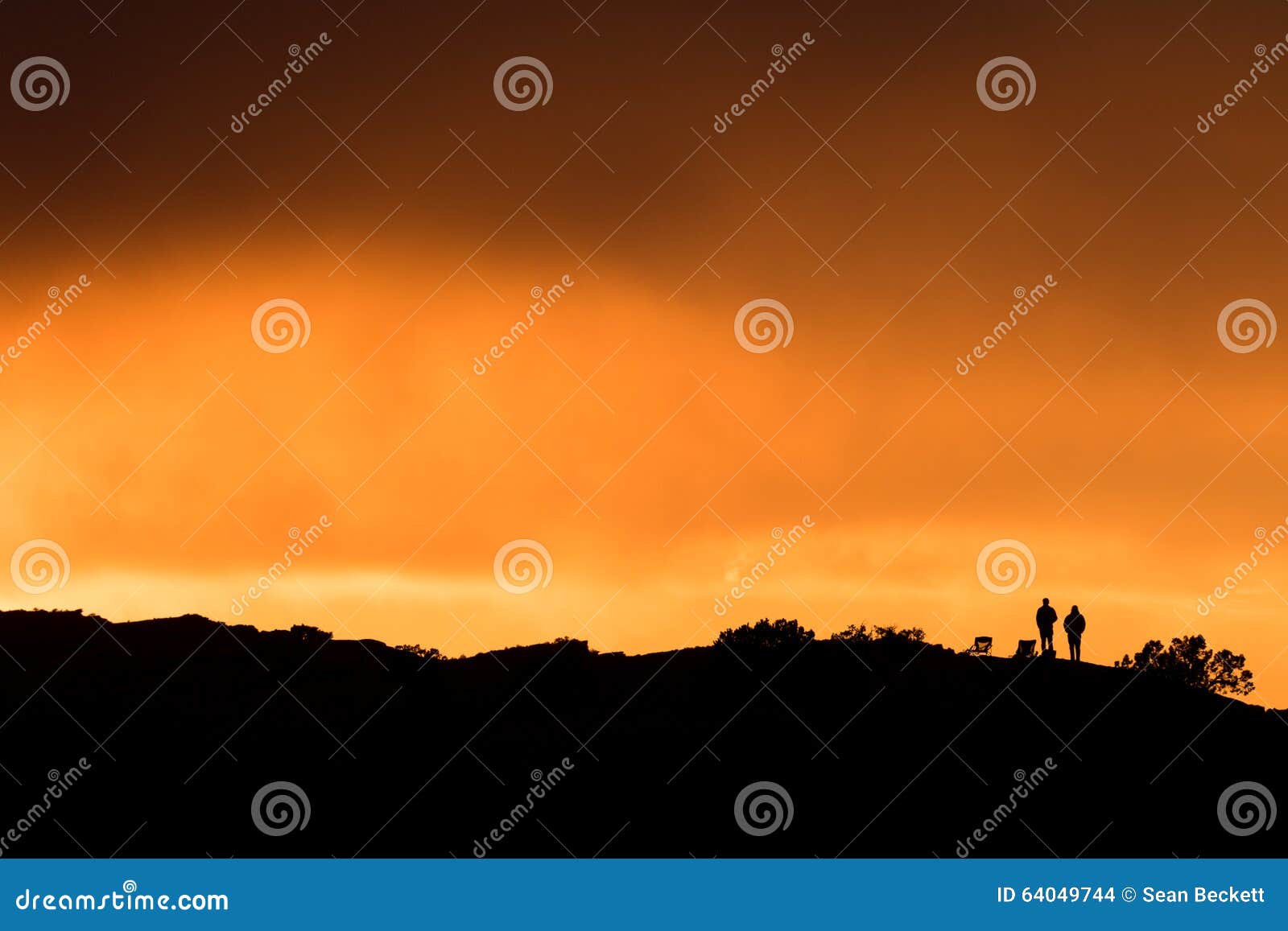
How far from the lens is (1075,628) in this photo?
48156 millimetres

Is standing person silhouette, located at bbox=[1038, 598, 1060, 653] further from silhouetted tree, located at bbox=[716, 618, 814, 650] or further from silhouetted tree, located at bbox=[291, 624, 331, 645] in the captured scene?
silhouetted tree, located at bbox=[291, 624, 331, 645]

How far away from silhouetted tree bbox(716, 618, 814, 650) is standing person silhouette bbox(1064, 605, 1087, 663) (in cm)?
1547

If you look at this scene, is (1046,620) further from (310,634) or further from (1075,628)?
(310,634)

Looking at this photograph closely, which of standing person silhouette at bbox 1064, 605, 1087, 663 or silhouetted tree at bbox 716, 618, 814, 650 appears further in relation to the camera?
silhouetted tree at bbox 716, 618, 814, 650

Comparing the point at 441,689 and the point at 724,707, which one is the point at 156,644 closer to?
the point at 441,689

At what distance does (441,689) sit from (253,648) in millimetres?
13526

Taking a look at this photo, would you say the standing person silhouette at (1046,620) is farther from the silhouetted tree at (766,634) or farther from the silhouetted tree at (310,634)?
the silhouetted tree at (310,634)

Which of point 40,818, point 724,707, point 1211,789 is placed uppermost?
point 1211,789

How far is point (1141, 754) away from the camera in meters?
44.7

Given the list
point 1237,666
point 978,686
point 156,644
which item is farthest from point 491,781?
point 1237,666

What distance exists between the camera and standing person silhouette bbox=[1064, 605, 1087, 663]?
4819 cm

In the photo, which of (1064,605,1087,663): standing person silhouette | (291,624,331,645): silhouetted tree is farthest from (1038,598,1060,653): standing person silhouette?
(291,624,331,645): silhouetted tree

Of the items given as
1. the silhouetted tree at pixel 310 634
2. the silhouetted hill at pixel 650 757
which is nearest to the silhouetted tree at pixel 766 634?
the silhouetted hill at pixel 650 757

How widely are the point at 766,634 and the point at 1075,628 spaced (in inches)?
845
